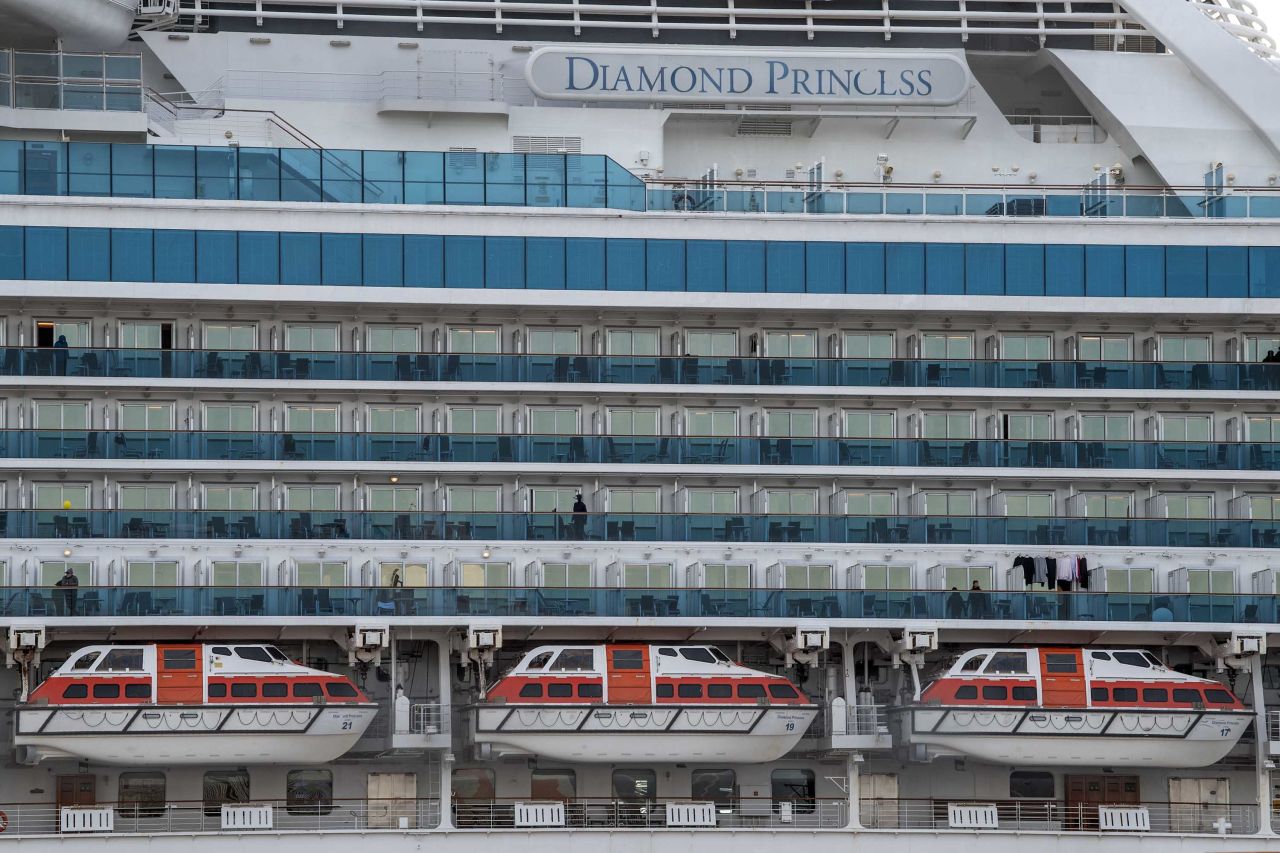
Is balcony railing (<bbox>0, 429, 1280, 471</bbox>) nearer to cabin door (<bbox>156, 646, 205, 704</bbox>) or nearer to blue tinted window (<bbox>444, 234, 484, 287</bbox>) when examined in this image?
blue tinted window (<bbox>444, 234, 484, 287</bbox>)

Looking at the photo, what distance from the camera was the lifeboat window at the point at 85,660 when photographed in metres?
61.3

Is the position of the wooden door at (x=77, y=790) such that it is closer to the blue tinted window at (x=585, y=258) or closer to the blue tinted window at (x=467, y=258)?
the blue tinted window at (x=467, y=258)

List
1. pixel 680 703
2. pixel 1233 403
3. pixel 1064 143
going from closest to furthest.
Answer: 1. pixel 680 703
2. pixel 1233 403
3. pixel 1064 143

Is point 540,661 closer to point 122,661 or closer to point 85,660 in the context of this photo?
point 122,661

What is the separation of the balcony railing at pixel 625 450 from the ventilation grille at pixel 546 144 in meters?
7.87

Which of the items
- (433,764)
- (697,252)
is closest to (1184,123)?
(697,252)

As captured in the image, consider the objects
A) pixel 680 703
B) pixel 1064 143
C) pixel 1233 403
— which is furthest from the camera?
pixel 1064 143

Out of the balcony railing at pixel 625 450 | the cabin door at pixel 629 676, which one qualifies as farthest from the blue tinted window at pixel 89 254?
the cabin door at pixel 629 676

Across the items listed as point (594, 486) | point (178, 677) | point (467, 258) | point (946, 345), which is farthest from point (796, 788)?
point (178, 677)

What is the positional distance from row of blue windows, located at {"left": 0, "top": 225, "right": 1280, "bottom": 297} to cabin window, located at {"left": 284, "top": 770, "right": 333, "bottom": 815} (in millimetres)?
11047

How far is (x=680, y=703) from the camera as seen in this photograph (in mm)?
62062

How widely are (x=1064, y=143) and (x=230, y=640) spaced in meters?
24.4

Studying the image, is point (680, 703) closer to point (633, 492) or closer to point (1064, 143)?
point (633, 492)

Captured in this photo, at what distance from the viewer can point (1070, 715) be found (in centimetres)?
6234
